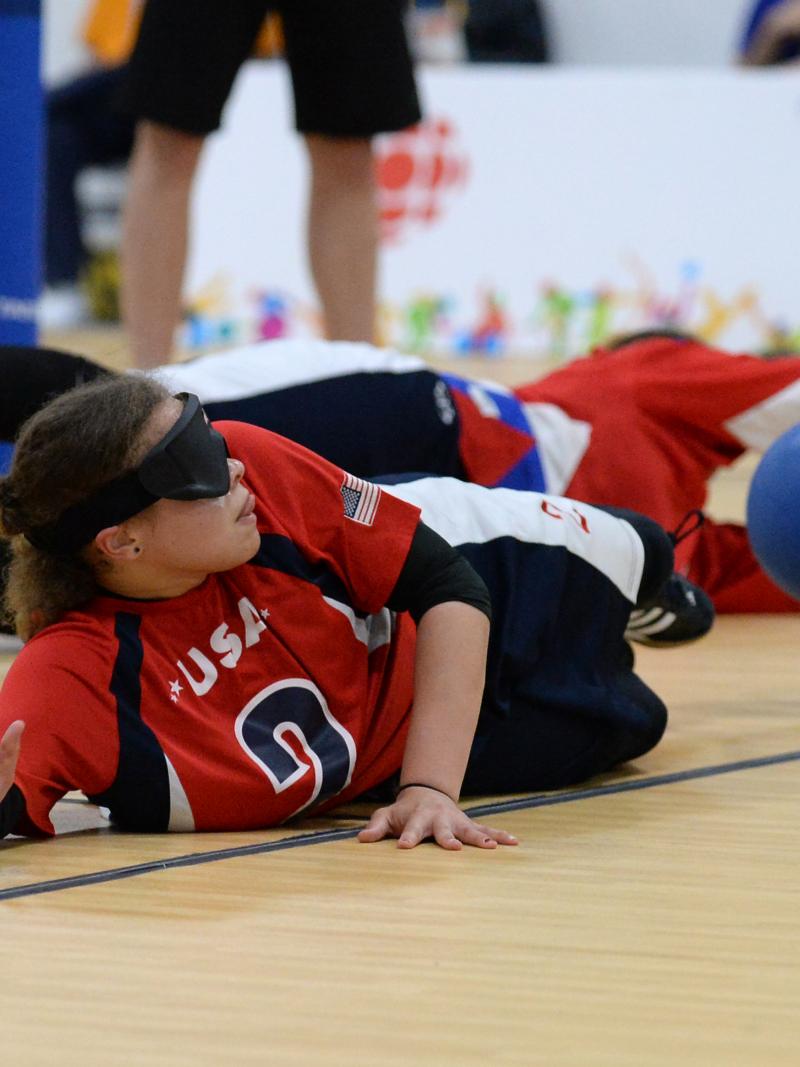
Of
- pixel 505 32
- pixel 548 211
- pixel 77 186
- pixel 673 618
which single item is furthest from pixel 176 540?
pixel 505 32

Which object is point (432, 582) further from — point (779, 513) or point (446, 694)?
point (779, 513)

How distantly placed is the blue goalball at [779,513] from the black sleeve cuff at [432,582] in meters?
0.57

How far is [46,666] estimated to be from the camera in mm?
1479

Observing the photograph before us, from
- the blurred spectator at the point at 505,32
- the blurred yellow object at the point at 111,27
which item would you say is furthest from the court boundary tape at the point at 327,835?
the blurred yellow object at the point at 111,27

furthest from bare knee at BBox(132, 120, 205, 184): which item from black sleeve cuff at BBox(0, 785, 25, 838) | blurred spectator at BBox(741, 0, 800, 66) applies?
blurred spectator at BBox(741, 0, 800, 66)

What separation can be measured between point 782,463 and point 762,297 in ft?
10.2

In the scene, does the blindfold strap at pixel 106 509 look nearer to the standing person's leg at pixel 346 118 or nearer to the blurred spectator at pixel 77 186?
the standing person's leg at pixel 346 118

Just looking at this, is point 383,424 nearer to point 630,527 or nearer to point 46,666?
point 630,527

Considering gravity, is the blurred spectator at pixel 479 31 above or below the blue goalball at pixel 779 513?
above

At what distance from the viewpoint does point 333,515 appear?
160 centimetres

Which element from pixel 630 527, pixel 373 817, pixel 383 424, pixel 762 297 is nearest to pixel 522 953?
pixel 373 817

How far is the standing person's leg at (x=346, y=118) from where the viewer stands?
309 centimetres

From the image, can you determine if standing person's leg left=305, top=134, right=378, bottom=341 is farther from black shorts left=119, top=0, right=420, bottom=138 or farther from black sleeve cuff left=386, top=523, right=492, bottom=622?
black sleeve cuff left=386, top=523, right=492, bottom=622

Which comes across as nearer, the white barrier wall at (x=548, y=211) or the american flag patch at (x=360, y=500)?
the american flag patch at (x=360, y=500)
